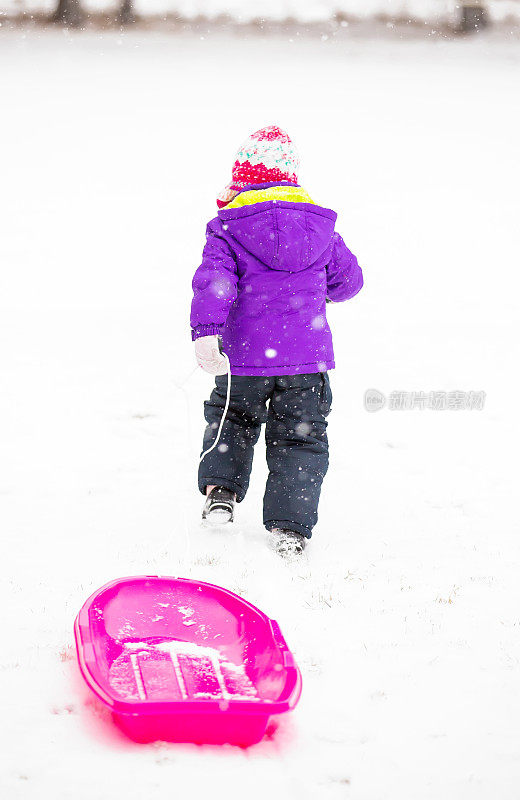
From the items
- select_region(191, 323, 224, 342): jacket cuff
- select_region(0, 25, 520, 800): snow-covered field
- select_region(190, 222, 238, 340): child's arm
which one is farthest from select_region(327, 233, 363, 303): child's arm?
select_region(0, 25, 520, 800): snow-covered field

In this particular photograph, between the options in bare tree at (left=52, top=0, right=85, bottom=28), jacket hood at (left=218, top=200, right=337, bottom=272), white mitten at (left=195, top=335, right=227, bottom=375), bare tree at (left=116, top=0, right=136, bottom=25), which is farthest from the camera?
bare tree at (left=116, top=0, right=136, bottom=25)

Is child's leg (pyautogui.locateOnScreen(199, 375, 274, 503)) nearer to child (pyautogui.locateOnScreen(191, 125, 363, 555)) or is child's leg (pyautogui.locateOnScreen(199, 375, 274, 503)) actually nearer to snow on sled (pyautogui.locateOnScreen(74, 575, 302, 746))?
child (pyautogui.locateOnScreen(191, 125, 363, 555))

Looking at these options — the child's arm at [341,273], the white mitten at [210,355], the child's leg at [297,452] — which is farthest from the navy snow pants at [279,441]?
the child's arm at [341,273]

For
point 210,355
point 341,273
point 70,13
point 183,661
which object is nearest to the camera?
point 183,661

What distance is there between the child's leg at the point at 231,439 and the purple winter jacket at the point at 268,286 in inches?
6.7

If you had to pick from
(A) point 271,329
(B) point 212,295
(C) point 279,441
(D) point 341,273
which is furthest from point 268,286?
(C) point 279,441

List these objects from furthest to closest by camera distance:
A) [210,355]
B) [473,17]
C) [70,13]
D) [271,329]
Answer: [473,17], [70,13], [271,329], [210,355]

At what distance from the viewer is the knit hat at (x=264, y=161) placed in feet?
10.5

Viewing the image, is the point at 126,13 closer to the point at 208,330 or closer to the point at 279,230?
the point at 279,230

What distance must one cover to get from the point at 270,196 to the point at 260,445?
78.9 inches

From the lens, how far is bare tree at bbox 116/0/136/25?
1638 centimetres

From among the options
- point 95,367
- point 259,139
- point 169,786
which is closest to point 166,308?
point 95,367

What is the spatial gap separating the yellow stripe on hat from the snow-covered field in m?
1.02

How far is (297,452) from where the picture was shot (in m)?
3.28
